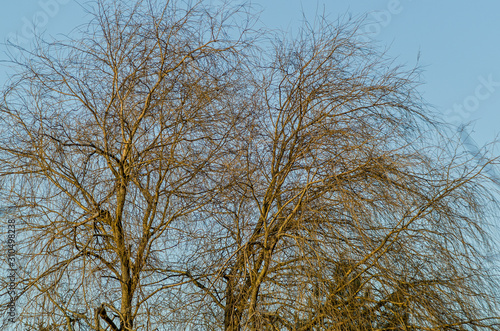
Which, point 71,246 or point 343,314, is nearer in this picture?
point 343,314

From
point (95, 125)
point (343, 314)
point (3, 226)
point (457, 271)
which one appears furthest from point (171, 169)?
point (457, 271)

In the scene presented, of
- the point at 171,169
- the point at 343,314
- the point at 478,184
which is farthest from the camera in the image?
the point at 171,169

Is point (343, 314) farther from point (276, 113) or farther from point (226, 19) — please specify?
point (226, 19)

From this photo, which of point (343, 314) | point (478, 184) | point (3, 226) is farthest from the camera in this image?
point (3, 226)

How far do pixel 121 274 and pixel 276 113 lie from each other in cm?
180

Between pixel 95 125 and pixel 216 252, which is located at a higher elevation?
pixel 95 125

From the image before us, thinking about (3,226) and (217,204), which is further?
(217,204)

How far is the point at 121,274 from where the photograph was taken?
436 cm

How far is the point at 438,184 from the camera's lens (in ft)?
12.8

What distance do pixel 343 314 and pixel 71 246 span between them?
6.62ft

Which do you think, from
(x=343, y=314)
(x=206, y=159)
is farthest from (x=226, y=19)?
(x=343, y=314)

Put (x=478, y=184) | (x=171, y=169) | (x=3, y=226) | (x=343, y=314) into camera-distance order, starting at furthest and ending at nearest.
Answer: (x=171, y=169) → (x=3, y=226) → (x=478, y=184) → (x=343, y=314)

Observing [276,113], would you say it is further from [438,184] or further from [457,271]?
[457,271]

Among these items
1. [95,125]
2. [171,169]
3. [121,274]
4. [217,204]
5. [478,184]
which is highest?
[95,125]
